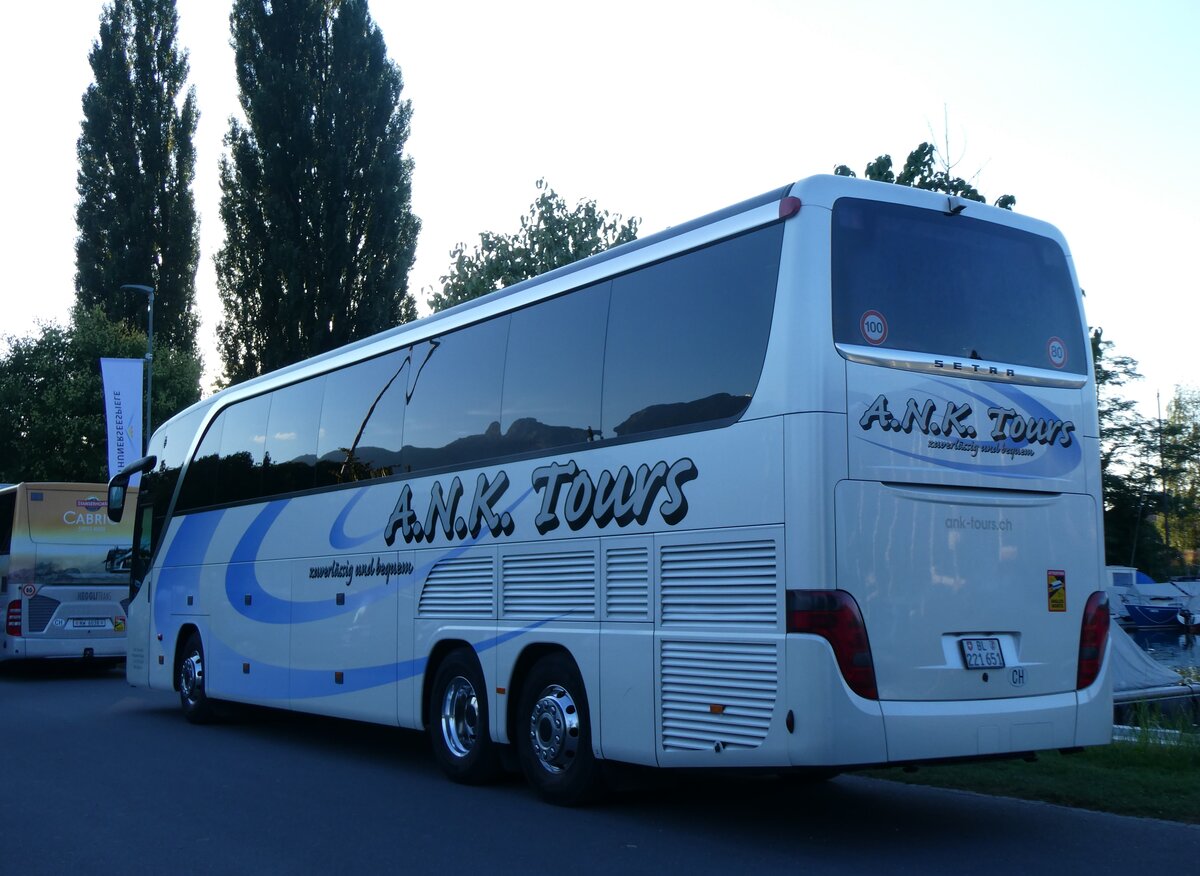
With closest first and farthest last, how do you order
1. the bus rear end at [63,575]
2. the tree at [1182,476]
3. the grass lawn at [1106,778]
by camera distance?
1. the grass lawn at [1106,778]
2. the bus rear end at [63,575]
3. the tree at [1182,476]

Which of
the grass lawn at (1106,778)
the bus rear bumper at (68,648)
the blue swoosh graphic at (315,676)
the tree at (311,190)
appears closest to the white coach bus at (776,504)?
the blue swoosh graphic at (315,676)

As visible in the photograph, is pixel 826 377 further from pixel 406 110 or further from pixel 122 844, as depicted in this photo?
pixel 406 110

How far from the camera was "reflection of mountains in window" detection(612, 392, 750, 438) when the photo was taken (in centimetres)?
830

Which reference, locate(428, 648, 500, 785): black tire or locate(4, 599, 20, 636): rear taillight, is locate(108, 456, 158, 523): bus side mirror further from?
locate(428, 648, 500, 785): black tire

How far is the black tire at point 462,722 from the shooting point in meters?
10.7

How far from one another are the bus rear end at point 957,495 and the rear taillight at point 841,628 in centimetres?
1

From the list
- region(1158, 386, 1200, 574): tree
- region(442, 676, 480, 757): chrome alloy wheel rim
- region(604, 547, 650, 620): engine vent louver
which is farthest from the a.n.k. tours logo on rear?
region(1158, 386, 1200, 574): tree

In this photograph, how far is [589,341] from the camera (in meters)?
9.88

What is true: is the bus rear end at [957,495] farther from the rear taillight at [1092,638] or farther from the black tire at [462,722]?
the black tire at [462,722]

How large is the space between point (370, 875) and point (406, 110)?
121ft

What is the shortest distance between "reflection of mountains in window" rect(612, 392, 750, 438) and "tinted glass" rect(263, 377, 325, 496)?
536 centimetres

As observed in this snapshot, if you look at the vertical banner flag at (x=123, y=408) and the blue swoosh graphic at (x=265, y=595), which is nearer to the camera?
the blue swoosh graphic at (x=265, y=595)

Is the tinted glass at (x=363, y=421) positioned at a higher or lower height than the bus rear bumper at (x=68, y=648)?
higher

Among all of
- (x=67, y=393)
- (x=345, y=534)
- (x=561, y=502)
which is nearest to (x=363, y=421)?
(x=345, y=534)
